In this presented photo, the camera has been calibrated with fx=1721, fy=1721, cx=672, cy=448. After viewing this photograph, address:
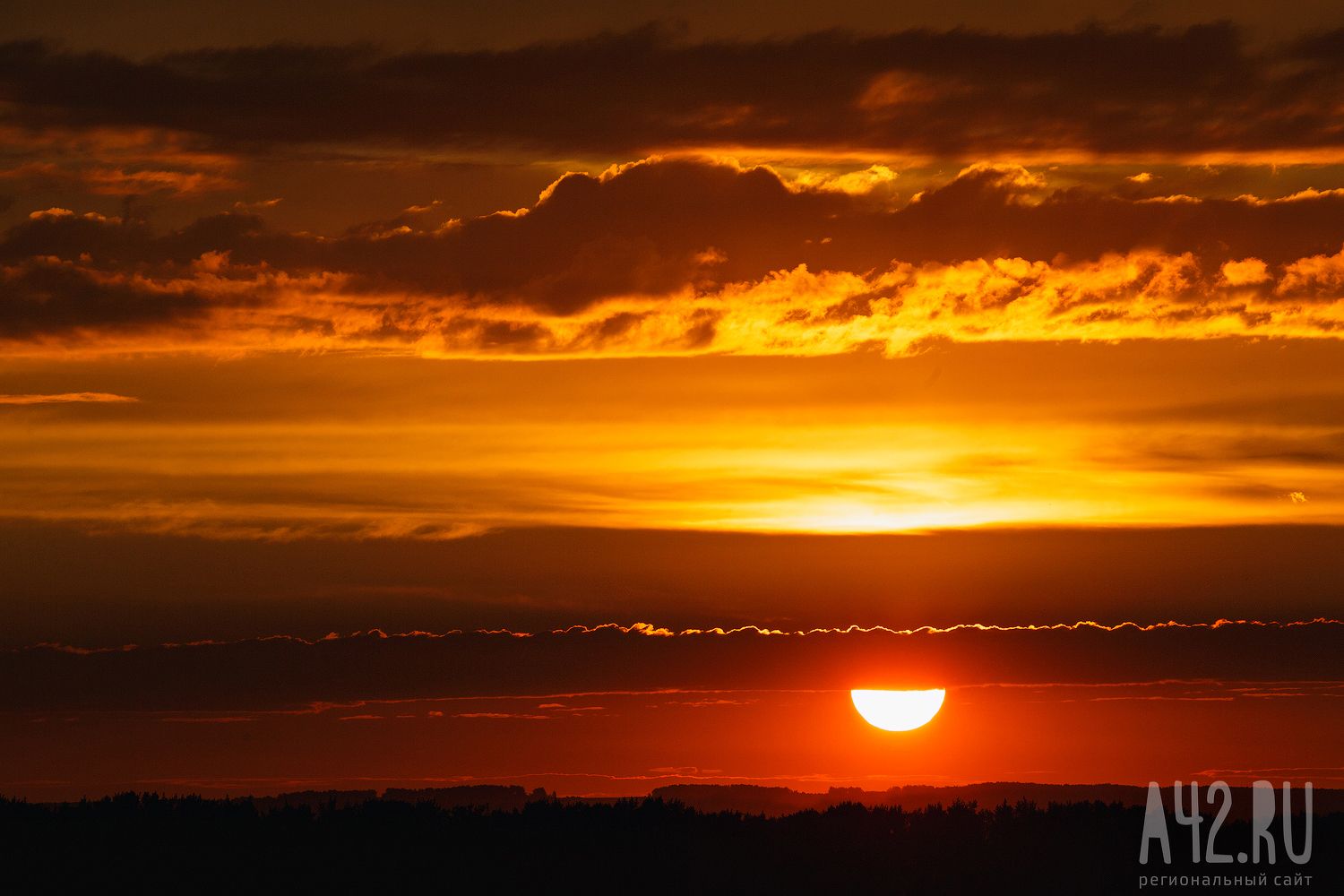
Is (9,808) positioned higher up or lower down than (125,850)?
higher up

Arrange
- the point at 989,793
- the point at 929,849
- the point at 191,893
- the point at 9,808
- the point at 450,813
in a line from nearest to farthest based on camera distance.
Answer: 1. the point at 191,893
2. the point at 929,849
3. the point at 450,813
4. the point at 9,808
5. the point at 989,793

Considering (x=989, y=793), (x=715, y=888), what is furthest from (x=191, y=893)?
(x=989, y=793)

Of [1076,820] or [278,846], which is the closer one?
[278,846]

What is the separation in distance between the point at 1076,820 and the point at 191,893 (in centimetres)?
3249

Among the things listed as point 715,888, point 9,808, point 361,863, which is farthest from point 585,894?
point 9,808

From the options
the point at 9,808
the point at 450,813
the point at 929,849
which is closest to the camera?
the point at 929,849

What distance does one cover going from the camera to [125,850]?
55.1 meters

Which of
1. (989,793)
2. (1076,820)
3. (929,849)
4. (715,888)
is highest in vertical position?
(989,793)

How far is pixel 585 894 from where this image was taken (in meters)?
52.2

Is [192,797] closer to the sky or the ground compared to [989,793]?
closer to the ground

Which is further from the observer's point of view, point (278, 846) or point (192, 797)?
point (192, 797)

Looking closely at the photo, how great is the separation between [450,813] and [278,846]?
329 inches

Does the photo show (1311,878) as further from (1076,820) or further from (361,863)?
(361,863)

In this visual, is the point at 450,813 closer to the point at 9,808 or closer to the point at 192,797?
the point at 192,797
